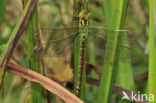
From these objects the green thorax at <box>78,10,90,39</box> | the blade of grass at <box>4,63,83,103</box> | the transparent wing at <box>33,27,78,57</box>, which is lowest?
Answer: the blade of grass at <box>4,63,83,103</box>

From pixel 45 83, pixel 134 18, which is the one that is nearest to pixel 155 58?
pixel 45 83

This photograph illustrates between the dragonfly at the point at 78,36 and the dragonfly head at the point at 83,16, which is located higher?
the dragonfly head at the point at 83,16

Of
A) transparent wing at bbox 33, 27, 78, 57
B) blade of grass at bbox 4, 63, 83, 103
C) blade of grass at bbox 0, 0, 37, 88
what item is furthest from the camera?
transparent wing at bbox 33, 27, 78, 57

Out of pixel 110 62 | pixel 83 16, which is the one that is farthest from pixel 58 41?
pixel 110 62

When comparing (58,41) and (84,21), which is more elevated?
(84,21)

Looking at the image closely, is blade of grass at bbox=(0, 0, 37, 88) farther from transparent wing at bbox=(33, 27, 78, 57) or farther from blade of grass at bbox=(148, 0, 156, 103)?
blade of grass at bbox=(148, 0, 156, 103)

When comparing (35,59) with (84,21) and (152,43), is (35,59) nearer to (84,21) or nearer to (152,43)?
(84,21)

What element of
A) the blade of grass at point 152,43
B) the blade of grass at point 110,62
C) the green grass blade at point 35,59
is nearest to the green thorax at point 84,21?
the blade of grass at point 110,62

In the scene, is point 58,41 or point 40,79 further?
point 58,41

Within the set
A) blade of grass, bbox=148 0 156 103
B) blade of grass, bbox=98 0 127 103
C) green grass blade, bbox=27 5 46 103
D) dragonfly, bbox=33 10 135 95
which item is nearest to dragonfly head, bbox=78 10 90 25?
dragonfly, bbox=33 10 135 95

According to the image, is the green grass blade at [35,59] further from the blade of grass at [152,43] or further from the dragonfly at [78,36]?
the blade of grass at [152,43]

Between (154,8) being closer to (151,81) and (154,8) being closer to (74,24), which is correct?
(151,81)
